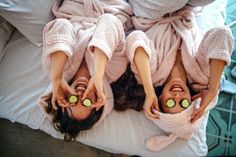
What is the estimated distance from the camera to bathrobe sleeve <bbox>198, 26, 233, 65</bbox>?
843 millimetres

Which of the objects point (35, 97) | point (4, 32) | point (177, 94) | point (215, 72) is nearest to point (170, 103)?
point (177, 94)

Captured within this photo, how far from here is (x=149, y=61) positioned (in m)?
0.88

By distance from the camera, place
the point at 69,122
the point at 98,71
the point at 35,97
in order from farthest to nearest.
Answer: the point at 35,97, the point at 69,122, the point at 98,71

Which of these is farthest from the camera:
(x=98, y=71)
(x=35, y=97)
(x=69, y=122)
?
(x=35, y=97)

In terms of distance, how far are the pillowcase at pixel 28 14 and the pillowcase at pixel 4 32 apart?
0.07 m

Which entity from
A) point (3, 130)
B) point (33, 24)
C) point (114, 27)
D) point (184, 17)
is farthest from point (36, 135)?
point (184, 17)

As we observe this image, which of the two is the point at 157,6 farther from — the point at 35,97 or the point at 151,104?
the point at 35,97

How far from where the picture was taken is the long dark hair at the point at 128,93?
990mm

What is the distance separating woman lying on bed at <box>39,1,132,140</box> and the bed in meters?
0.05

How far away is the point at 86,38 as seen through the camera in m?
0.94

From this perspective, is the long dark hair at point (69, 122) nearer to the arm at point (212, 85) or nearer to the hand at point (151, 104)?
the hand at point (151, 104)

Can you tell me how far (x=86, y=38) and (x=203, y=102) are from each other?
372 mm

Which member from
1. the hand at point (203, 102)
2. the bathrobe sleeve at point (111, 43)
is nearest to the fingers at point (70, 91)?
the bathrobe sleeve at point (111, 43)

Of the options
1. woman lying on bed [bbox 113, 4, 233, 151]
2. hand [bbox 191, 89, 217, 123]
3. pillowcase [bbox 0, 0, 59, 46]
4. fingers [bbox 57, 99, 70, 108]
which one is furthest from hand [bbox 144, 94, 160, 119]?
pillowcase [bbox 0, 0, 59, 46]
